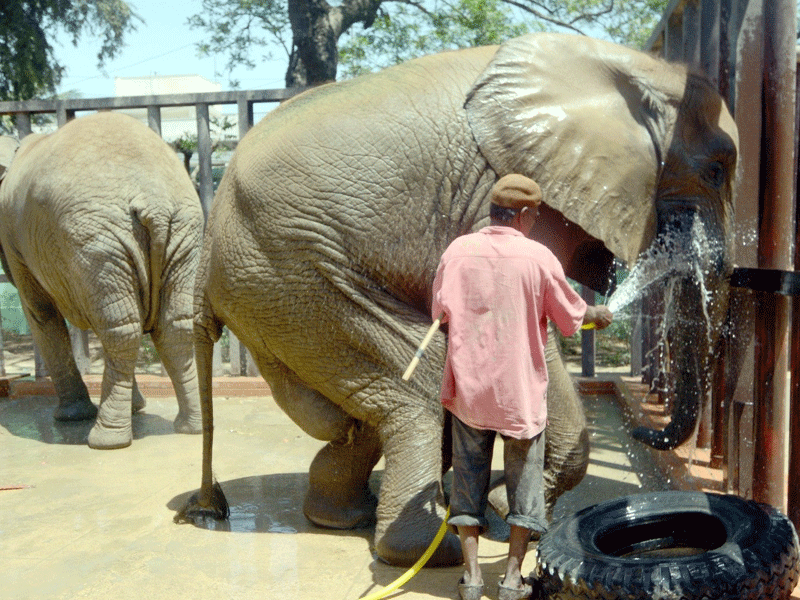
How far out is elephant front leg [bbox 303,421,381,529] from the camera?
15.9 ft

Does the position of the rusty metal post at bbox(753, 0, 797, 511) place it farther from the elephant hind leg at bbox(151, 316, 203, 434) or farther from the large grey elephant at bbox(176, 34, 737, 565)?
the elephant hind leg at bbox(151, 316, 203, 434)

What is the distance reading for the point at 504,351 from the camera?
3494 mm

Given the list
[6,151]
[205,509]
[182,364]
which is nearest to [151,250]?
[182,364]

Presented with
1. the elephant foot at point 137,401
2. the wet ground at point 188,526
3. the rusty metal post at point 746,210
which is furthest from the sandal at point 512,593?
the elephant foot at point 137,401

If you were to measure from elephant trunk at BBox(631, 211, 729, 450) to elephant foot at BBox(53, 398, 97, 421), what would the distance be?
214 inches

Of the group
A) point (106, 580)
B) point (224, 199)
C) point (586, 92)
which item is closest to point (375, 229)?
point (224, 199)

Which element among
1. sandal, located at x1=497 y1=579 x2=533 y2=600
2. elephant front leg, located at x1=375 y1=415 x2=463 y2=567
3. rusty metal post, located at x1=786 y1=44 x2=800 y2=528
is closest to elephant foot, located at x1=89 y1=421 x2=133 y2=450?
elephant front leg, located at x1=375 y1=415 x2=463 y2=567

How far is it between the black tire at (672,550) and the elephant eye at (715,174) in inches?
57.8

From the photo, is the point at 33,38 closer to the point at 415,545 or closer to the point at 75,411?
the point at 75,411

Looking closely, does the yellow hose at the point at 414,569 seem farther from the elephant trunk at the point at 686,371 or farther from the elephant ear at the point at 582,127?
the elephant ear at the point at 582,127

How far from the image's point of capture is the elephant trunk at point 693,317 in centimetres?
425

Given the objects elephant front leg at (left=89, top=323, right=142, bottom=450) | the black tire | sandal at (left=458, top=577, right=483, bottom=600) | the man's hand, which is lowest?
elephant front leg at (left=89, top=323, right=142, bottom=450)

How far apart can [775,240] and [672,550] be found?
1360 mm

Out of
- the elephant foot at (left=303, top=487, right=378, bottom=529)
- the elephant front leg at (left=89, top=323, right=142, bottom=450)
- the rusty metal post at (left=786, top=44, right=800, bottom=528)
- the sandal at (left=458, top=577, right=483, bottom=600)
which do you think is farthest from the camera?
the elephant front leg at (left=89, top=323, right=142, bottom=450)
